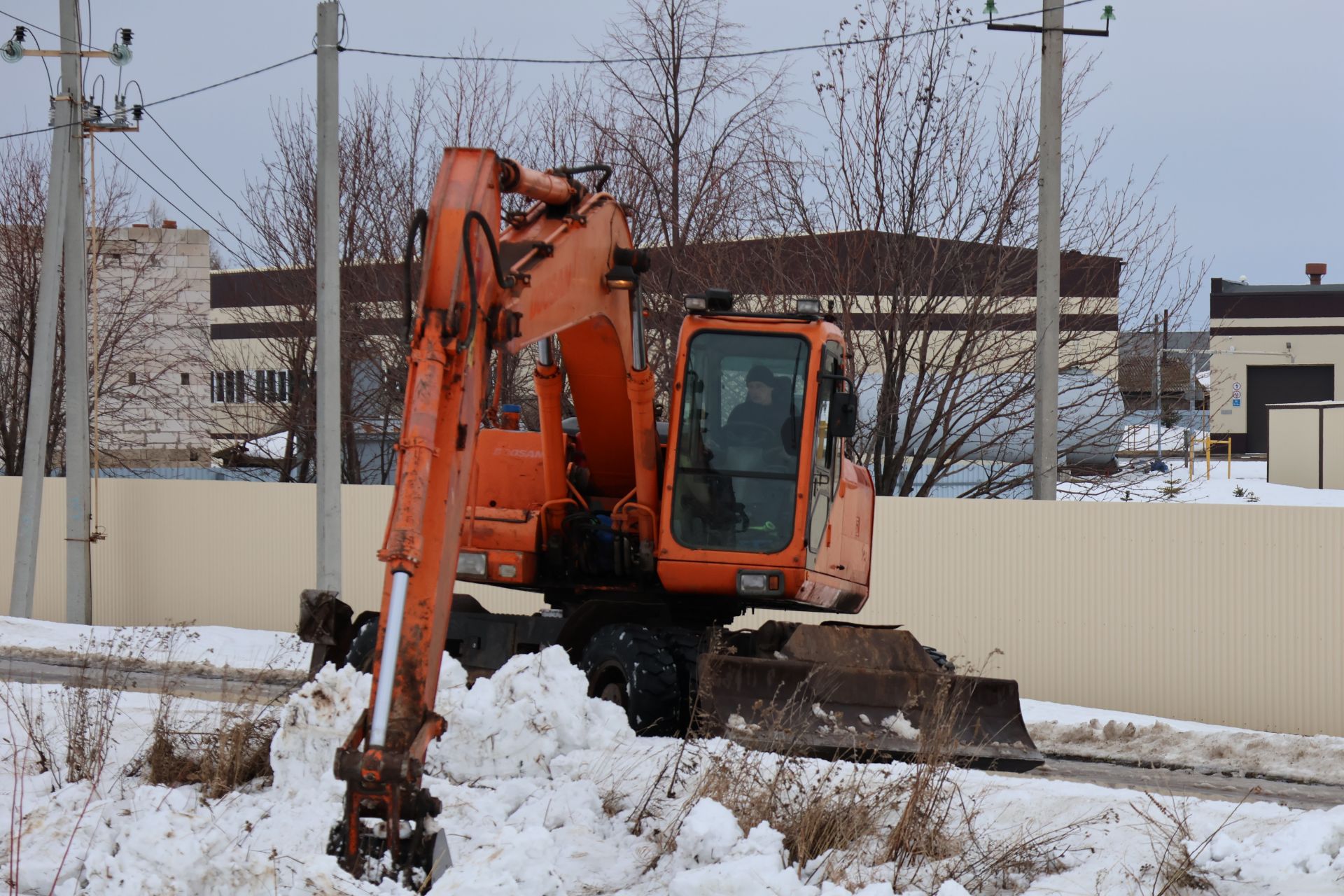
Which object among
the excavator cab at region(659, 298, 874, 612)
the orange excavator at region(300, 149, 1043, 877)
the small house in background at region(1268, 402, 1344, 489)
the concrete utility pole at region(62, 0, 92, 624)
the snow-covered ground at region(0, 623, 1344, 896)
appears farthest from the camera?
the small house in background at region(1268, 402, 1344, 489)

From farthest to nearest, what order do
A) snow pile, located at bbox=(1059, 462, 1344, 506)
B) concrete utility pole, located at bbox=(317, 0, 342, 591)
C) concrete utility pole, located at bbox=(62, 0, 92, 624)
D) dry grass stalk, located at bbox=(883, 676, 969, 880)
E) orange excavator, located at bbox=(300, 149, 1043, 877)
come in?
concrete utility pole, located at bbox=(62, 0, 92, 624), snow pile, located at bbox=(1059, 462, 1344, 506), concrete utility pole, located at bbox=(317, 0, 342, 591), orange excavator, located at bbox=(300, 149, 1043, 877), dry grass stalk, located at bbox=(883, 676, 969, 880)

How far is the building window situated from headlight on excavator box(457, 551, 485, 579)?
16135mm

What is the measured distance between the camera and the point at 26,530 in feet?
67.2

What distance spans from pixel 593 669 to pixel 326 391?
828 centimetres

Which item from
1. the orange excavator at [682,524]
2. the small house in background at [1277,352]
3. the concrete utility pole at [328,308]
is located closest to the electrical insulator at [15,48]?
the concrete utility pole at [328,308]

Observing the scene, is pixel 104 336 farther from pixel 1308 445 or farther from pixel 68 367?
pixel 1308 445

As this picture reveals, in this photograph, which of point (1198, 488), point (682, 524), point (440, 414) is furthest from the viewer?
point (1198, 488)

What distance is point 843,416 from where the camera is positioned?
9672 millimetres

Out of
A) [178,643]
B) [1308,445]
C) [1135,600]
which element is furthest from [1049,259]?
[1308,445]

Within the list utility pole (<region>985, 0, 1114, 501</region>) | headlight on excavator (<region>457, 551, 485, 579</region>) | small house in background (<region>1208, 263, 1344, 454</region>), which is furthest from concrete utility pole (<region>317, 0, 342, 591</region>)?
small house in background (<region>1208, 263, 1344, 454</region>)

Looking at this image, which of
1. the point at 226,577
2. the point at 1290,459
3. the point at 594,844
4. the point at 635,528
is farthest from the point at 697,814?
the point at 1290,459

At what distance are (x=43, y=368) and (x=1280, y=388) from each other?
54054mm

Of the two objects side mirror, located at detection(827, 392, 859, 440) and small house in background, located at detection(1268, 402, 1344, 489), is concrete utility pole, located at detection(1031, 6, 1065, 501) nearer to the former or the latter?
side mirror, located at detection(827, 392, 859, 440)

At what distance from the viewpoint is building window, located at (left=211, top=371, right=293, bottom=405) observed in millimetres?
26141
